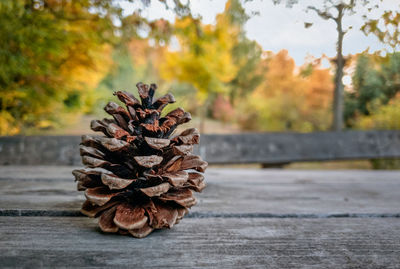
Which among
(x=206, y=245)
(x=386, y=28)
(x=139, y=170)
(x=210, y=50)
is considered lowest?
(x=206, y=245)

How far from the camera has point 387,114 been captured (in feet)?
14.9

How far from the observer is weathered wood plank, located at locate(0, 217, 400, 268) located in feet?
1.51

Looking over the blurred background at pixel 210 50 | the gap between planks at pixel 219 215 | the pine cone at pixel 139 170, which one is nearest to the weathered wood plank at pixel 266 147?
the blurred background at pixel 210 50

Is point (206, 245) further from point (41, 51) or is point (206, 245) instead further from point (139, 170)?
point (41, 51)

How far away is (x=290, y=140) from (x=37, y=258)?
2.08 m

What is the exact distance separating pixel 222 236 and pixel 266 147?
1.75m

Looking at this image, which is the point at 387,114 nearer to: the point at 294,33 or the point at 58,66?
the point at 294,33

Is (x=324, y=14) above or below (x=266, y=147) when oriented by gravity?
above

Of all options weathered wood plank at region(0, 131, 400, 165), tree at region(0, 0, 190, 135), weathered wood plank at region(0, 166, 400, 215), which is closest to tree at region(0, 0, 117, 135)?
tree at region(0, 0, 190, 135)

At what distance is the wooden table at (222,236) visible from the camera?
465mm

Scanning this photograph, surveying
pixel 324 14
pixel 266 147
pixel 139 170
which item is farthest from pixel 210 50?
pixel 139 170

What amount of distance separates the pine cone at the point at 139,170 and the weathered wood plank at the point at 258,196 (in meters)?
0.16

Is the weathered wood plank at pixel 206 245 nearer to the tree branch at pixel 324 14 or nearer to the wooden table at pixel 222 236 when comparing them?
the wooden table at pixel 222 236

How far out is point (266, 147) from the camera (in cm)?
225
